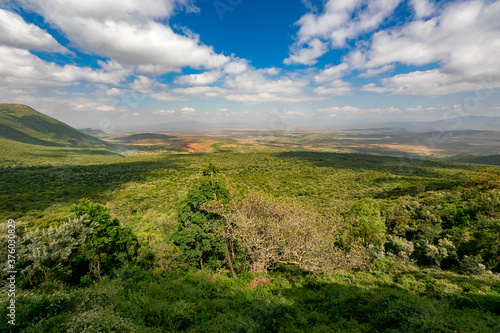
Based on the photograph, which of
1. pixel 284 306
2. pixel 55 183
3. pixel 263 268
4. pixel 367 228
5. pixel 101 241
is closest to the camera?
pixel 284 306

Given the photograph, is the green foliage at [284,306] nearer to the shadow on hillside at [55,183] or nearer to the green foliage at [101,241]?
the green foliage at [101,241]

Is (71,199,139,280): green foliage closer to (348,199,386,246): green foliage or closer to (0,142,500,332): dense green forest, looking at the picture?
(0,142,500,332): dense green forest

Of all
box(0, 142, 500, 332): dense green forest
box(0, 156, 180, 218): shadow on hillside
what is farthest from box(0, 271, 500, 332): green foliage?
box(0, 156, 180, 218): shadow on hillside

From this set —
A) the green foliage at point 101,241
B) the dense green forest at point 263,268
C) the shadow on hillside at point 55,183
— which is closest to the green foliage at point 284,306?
the dense green forest at point 263,268

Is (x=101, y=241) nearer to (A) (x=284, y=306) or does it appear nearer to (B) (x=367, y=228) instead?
(A) (x=284, y=306)

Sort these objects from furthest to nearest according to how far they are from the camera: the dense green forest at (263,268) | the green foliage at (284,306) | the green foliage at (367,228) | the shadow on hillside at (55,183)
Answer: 1. the shadow on hillside at (55,183)
2. the green foliage at (367,228)
3. the dense green forest at (263,268)
4. the green foliage at (284,306)

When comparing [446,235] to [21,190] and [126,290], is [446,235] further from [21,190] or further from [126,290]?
[21,190]

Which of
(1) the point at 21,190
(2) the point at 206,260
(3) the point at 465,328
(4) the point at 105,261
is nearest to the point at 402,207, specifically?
(3) the point at 465,328

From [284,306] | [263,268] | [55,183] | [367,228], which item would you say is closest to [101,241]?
[263,268]
